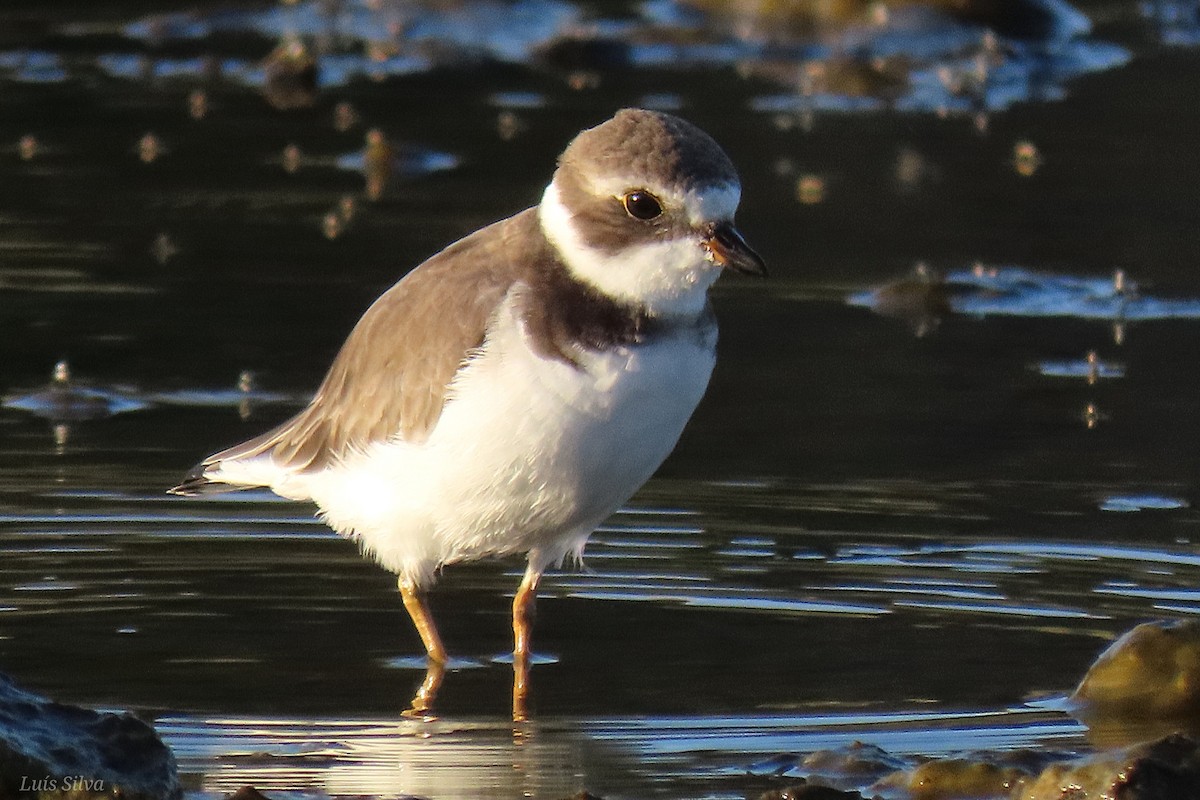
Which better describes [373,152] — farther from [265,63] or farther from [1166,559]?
[1166,559]

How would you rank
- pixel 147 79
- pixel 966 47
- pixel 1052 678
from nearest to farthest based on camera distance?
pixel 1052 678 → pixel 147 79 → pixel 966 47

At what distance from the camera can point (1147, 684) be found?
6074 mm

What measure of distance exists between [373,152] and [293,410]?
4771 millimetres

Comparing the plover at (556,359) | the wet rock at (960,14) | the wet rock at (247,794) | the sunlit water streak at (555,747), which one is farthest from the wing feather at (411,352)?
the wet rock at (960,14)

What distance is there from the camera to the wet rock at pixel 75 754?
4902 millimetres

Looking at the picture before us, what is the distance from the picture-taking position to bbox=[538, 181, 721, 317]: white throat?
6281mm

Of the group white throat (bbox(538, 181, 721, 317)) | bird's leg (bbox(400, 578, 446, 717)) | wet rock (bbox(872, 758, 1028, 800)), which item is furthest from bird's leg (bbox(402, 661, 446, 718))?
wet rock (bbox(872, 758, 1028, 800))

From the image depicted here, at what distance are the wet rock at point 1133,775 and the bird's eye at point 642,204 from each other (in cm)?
200

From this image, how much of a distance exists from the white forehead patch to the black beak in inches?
1.6

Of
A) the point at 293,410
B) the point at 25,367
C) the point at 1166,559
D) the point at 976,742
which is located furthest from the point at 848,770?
the point at 25,367

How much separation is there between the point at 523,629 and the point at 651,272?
1176 millimetres

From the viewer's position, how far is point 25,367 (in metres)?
9.80

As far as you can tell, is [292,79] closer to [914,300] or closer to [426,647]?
[914,300]

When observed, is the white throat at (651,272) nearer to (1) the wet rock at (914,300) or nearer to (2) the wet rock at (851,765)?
(2) the wet rock at (851,765)
